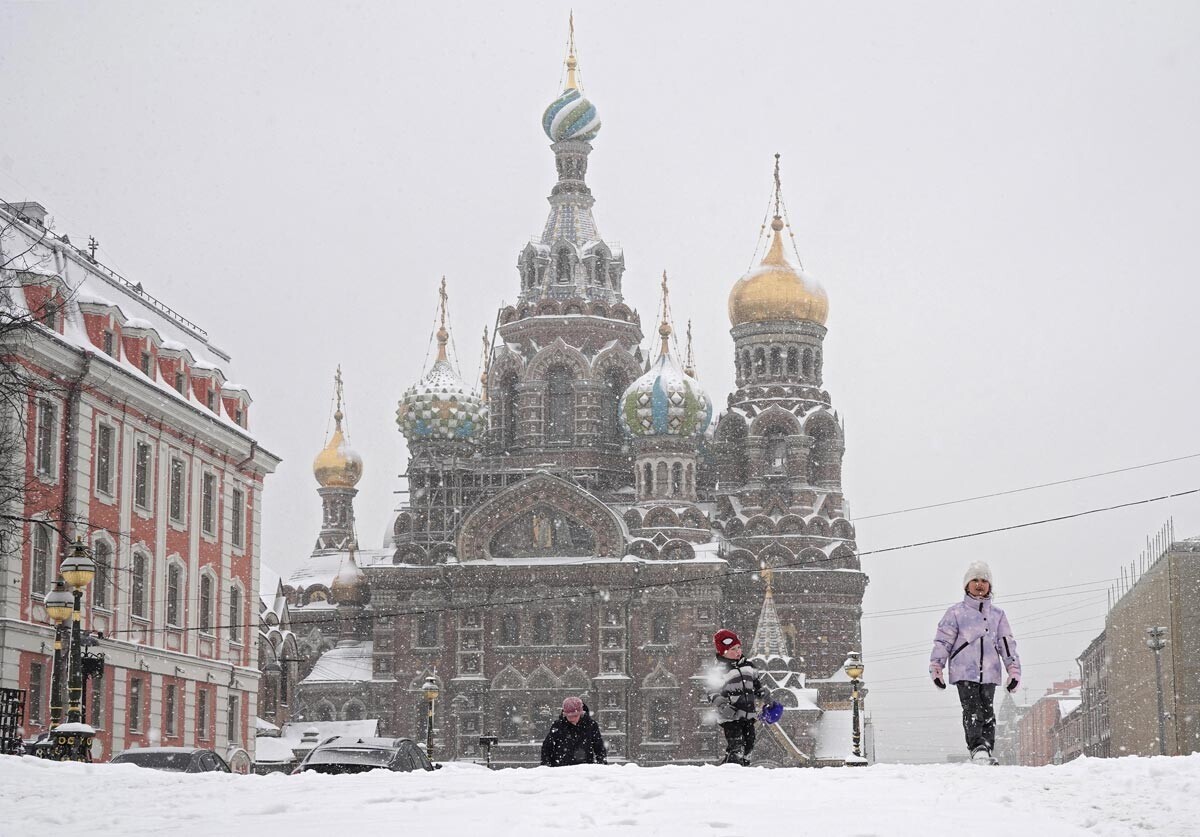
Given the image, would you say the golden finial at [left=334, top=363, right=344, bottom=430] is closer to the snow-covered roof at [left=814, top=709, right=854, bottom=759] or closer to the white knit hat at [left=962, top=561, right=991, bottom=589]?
the snow-covered roof at [left=814, top=709, right=854, bottom=759]

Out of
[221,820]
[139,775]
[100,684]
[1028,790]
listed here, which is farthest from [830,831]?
[100,684]

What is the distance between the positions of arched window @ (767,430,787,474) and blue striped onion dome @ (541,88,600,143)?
14.5 meters

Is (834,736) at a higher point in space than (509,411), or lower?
lower

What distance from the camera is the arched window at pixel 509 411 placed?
69688 millimetres

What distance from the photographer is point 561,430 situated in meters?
68.3

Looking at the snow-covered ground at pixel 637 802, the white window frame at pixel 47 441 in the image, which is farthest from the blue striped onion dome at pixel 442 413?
the snow-covered ground at pixel 637 802

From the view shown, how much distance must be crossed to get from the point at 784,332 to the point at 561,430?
874cm

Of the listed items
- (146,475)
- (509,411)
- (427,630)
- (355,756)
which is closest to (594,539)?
(427,630)

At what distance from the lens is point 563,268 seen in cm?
7050

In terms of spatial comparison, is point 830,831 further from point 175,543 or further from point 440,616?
point 440,616

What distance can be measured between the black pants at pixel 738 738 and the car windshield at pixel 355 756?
3079 mm

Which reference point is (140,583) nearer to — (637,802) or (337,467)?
(637,802)

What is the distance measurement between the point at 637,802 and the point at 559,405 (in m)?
57.3

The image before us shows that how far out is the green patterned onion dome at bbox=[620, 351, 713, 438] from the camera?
2518 inches
